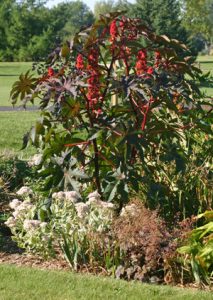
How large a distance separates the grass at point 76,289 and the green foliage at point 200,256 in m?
0.21

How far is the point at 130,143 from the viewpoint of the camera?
5.08 meters

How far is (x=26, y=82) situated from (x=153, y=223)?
170cm

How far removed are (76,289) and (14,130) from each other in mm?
9365

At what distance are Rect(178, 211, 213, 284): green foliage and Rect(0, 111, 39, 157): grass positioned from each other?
15.0 feet

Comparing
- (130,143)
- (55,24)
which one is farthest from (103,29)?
(55,24)

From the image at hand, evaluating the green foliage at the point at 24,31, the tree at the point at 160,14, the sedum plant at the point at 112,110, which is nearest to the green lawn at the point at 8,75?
the green foliage at the point at 24,31

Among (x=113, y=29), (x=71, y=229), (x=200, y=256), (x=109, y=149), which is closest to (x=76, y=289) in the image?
(x=71, y=229)

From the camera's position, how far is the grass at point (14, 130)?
36.4ft

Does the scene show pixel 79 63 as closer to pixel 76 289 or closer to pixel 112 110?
pixel 112 110

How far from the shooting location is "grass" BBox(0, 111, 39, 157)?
11080 millimetres

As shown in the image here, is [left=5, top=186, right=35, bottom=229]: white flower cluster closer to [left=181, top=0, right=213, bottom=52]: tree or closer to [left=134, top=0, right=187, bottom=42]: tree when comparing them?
[left=134, top=0, right=187, bottom=42]: tree

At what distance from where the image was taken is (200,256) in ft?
15.9

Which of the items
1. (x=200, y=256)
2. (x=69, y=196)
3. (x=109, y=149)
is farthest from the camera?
(x=109, y=149)

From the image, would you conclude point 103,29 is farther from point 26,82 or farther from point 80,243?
point 80,243
